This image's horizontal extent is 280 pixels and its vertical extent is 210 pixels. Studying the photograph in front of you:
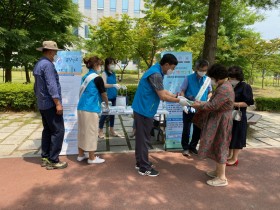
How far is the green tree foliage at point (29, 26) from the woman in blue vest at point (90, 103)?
806cm

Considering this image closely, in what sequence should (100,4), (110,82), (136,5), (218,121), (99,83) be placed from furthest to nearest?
(136,5) < (100,4) < (110,82) < (99,83) < (218,121)

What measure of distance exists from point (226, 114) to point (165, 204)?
4.72 feet

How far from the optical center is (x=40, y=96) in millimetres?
3836

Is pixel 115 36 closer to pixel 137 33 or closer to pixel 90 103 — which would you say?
pixel 137 33

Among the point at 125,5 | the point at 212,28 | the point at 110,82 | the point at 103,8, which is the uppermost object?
the point at 125,5

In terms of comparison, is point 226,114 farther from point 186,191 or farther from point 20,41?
point 20,41

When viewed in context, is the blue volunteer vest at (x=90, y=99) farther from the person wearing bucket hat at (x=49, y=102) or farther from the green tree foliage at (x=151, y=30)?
the green tree foliage at (x=151, y=30)

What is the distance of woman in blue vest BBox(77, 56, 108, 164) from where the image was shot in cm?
398

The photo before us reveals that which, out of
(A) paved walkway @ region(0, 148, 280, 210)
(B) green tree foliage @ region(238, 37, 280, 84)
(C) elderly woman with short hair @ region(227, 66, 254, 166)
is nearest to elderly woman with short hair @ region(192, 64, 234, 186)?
(A) paved walkway @ region(0, 148, 280, 210)

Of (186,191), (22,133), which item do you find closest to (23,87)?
(22,133)

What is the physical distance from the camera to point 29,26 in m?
12.3

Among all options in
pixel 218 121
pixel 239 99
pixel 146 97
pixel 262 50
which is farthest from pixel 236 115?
pixel 262 50

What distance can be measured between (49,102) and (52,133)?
1.74ft

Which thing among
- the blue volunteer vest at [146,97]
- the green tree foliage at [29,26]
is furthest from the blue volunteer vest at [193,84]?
the green tree foliage at [29,26]
